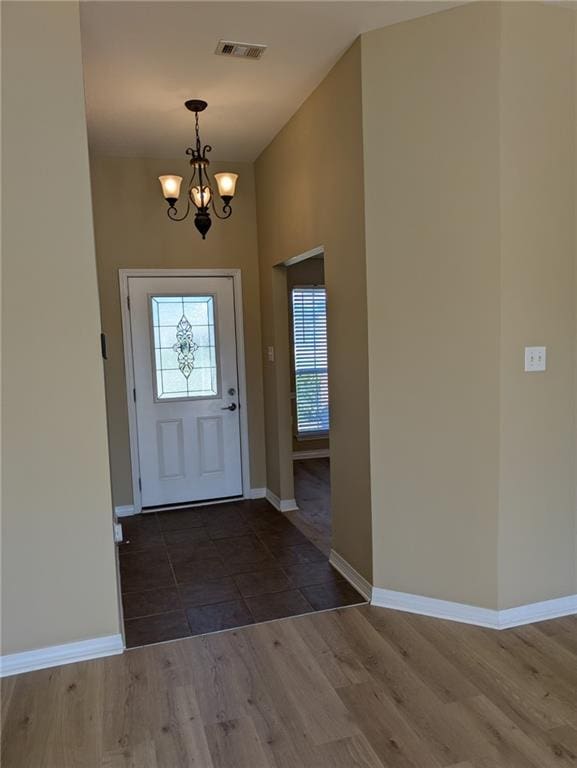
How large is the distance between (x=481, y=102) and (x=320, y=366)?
165 inches

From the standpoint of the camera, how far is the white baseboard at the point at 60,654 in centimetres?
243

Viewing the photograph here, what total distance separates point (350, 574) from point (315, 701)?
1.09 meters

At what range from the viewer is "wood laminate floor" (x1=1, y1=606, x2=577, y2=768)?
1919 mm

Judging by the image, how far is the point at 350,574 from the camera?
3.25 metres

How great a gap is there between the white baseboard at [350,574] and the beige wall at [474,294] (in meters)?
0.22

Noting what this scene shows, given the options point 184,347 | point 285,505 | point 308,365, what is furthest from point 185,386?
point 308,365

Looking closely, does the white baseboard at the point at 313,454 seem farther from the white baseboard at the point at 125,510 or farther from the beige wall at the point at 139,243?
the white baseboard at the point at 125,510

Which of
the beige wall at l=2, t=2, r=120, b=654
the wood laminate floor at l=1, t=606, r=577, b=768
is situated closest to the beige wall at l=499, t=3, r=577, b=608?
the wood laminate floor at l=1, t=606, r=577, b=768

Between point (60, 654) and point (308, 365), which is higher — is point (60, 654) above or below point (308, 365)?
below

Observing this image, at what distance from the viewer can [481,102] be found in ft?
8.09

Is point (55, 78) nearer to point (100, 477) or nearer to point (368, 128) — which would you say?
point (368, 128)

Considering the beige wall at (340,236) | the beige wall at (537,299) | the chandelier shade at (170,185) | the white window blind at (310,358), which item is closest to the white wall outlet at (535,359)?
the beige wall at (537,299)

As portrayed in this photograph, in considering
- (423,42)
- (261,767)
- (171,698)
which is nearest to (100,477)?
(171,698)

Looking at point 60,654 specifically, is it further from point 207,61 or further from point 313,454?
point 313,454
